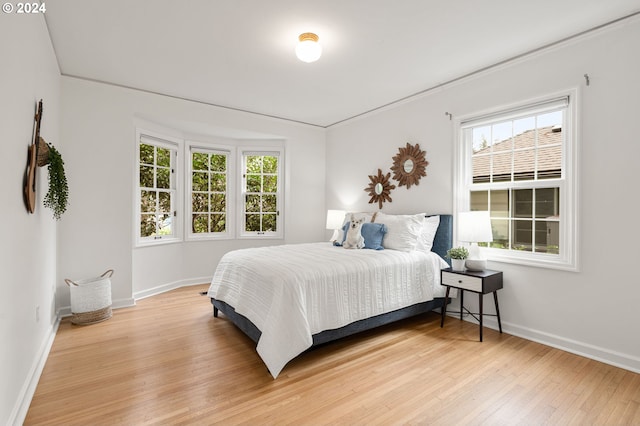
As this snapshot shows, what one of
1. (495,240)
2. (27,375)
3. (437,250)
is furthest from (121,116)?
(495,240)

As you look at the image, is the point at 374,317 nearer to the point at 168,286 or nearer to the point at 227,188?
the point at 168,286

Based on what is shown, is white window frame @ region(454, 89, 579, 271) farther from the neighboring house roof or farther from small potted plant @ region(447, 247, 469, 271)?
small potted plant @ region(447, 247, 469, 271)

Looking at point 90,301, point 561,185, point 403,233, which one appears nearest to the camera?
point 561,185

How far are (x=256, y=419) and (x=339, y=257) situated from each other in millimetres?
1558

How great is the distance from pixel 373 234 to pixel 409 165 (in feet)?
3.81

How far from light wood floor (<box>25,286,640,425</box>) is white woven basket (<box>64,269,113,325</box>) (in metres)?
0.17

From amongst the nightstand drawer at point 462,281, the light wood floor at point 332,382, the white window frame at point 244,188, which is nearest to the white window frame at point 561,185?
the nightstand drawer at point 462,281

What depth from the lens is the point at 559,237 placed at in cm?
288

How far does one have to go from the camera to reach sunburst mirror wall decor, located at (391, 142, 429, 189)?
402cm

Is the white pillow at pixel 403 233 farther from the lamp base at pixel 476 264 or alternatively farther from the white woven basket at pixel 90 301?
the white woven basket at pixel 90 301

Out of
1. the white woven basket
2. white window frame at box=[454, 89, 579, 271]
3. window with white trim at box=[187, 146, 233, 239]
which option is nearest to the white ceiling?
white window frame at box=[454, 89, 579, 271]

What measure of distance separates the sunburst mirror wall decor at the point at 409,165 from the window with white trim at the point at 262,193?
6.93 feet

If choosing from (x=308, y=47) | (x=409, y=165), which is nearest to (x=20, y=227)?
(x=308, y=47)

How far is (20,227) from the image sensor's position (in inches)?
76.2
